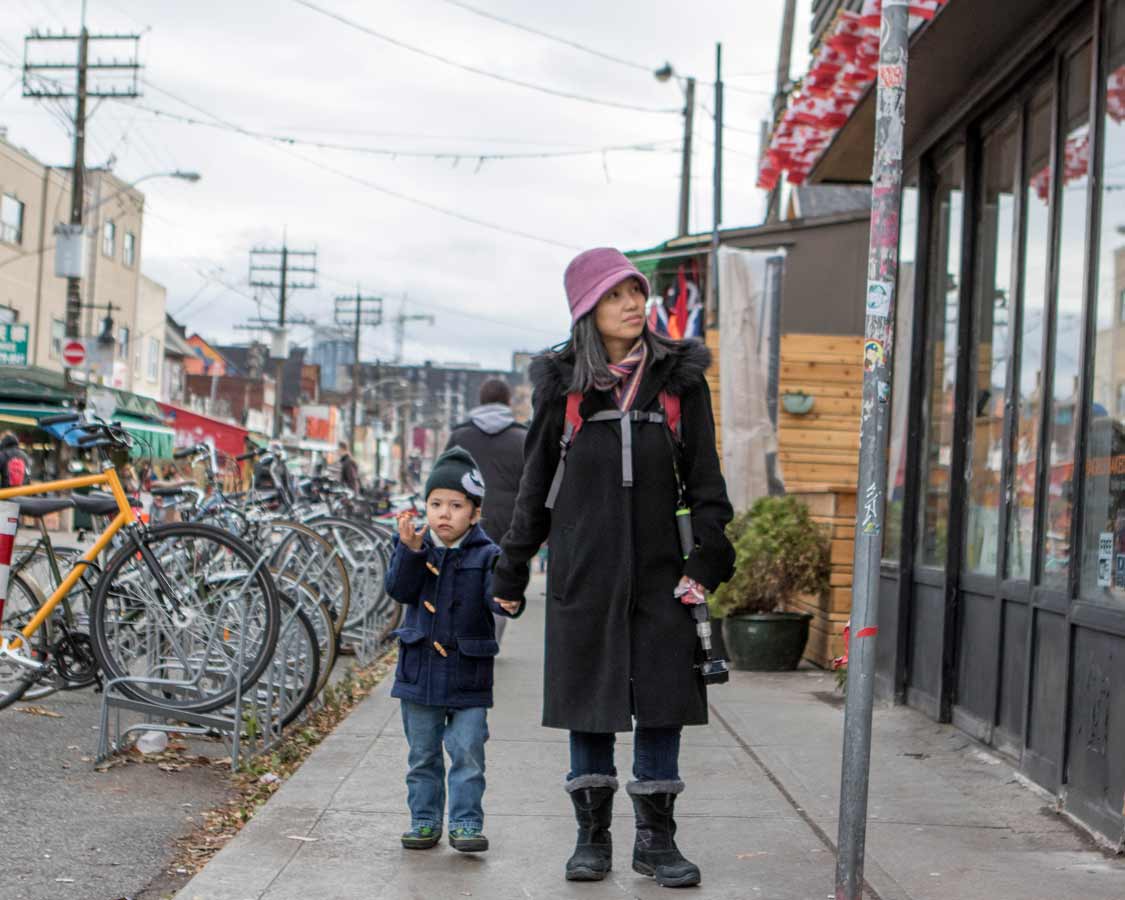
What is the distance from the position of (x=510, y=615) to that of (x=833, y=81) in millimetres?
4603

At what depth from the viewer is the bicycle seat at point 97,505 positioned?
20.9ft

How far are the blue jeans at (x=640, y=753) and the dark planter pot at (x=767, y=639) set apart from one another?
18.6 feet

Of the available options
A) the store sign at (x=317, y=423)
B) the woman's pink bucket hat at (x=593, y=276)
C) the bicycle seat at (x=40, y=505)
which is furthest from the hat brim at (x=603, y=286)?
the store sign at (x=317, y=423)

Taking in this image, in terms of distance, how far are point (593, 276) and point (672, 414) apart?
49 cm

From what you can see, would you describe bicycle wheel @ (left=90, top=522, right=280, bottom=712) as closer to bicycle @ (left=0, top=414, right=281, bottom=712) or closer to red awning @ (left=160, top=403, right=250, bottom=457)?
bicycle @ (left=0, top=414, right=281, bottom=712)

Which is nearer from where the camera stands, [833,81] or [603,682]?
[603,682]

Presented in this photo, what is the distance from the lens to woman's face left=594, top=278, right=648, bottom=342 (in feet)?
14.4

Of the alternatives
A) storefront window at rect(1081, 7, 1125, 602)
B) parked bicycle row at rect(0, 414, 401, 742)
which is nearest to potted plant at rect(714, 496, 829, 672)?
parked bicycle row at rect(0, 414, 401, 742)

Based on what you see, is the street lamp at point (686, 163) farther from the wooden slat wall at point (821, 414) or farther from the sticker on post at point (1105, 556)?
the sticker on post at point (1105, 556)

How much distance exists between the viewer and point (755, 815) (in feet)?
17.7

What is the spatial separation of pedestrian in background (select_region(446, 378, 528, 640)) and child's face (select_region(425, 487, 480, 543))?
4.32 metres

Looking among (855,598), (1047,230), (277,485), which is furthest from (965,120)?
(277,485)

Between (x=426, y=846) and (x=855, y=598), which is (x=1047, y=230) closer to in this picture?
(x=855, y=598)

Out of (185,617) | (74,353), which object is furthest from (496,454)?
(74,353)
